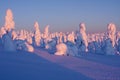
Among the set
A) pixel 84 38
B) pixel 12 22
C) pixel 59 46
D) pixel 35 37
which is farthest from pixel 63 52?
pixel 35 37

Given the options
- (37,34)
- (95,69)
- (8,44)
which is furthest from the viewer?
(37,34)

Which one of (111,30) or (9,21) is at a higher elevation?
(9,21)

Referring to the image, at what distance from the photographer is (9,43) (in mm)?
39281

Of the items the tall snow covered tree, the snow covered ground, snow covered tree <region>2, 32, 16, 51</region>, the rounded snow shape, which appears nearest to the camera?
the snow covered ground

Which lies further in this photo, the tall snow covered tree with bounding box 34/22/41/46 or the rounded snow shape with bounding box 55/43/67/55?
the tall snow covered tree with bounding box 34/22/41/46

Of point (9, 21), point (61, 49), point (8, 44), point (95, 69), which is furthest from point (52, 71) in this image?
point (9, 21)

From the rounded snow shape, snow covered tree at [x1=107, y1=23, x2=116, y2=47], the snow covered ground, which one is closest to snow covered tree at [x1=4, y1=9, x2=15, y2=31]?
the rounded snow shape

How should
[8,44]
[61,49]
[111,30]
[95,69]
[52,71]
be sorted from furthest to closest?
1. [111,30]
2. [8,44]
3. [61,49]
4. [95,69]
5. [52,71]

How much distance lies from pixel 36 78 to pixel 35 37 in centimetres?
7036

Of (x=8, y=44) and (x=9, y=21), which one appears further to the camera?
(x=9, y=21)

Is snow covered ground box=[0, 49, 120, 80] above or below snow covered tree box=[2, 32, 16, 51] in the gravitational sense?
below

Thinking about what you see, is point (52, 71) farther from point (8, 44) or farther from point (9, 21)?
point (9, 21)

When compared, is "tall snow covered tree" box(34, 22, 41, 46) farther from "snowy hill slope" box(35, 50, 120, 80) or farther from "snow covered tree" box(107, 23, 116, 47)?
"snowy hill slope" box(35, 50, 120, 80)

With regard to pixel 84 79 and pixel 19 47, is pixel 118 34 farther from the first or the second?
pixel 84 79
